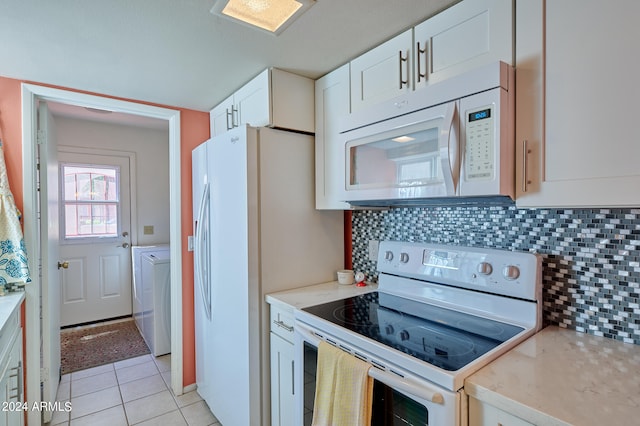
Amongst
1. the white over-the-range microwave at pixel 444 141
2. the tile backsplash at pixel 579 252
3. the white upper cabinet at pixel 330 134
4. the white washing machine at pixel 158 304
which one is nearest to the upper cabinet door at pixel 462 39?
the white over-the-range microwave at pixel 444 141

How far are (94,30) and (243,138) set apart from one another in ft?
2.45

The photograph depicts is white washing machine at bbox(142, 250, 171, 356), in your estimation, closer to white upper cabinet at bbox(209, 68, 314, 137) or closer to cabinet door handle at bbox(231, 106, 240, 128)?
cabinet door handle at bbox(231, 106, 240, 128)

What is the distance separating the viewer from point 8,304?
5.40ft

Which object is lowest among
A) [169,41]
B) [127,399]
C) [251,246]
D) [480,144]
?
[127,399]

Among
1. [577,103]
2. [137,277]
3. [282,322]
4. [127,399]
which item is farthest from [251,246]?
[137,277]

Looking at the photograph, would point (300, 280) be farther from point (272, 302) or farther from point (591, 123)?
point (591, 123)

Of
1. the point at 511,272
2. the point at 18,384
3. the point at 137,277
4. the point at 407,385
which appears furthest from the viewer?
the point at 137,277

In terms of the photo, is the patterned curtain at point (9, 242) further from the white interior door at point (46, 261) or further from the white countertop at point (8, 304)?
the white interior door at point (46, 261)

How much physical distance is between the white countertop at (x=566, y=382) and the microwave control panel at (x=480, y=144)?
1.89 ft

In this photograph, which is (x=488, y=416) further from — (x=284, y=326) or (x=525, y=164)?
(x=284, y=326)

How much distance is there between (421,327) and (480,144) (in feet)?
2.33

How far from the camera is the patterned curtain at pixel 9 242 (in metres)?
1.80

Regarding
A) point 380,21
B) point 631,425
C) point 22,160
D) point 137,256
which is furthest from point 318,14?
point 137,256

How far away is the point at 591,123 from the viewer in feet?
3.10
